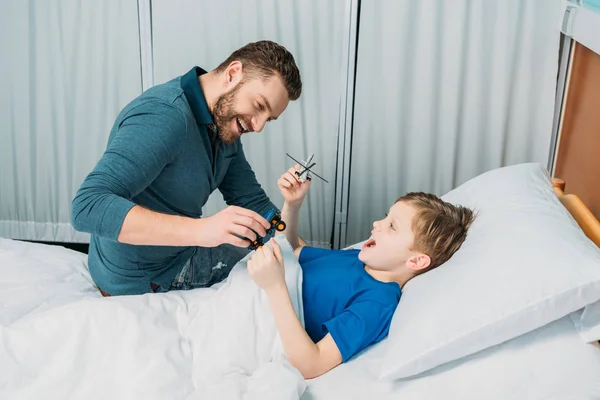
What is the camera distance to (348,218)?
267 centimetres

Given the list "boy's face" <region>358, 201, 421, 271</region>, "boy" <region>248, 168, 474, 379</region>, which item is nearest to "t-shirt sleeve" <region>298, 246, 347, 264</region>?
"boy" <region>248, 168, 474, 379</region>

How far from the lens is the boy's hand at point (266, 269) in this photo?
1389 mm

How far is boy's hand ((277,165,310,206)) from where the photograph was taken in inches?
68.9

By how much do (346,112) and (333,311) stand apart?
1139mm

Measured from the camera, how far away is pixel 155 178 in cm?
158

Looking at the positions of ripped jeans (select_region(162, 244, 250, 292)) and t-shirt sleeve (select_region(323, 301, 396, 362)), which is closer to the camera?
t-shirt sleeve (select_region(323, 301, 396, 362))

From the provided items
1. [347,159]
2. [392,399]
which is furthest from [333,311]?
[347,159]

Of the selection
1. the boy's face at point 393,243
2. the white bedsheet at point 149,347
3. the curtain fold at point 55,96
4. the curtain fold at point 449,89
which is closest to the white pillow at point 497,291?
the boy's face at point 393,243

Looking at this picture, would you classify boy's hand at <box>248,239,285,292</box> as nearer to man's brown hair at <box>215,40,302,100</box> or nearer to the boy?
the boy

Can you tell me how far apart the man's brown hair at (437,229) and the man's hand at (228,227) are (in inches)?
16.7

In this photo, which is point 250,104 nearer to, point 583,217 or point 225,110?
point 225,110

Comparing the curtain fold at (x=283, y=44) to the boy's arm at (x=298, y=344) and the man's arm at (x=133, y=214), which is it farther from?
the boy's arm at (x=298, y=344)

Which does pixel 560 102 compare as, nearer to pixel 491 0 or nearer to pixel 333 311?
pixel 491 0

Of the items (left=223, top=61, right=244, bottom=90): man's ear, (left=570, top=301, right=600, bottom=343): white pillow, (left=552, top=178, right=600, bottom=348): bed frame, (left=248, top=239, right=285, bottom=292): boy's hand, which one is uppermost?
(left=223, top=61, right=244, bottom=90): man's ear
